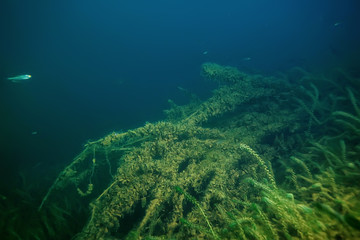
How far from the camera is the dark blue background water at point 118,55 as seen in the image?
1541cm

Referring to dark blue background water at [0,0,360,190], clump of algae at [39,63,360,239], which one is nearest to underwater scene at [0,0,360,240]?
clump of algae at [39,63,360,239]

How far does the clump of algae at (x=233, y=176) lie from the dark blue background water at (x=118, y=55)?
643cm

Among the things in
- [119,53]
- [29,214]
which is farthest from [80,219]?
[119,53]

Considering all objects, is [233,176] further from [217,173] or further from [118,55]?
[118,55]

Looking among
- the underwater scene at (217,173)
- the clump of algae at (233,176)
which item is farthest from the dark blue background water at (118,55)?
the clump of algae at (233,176)

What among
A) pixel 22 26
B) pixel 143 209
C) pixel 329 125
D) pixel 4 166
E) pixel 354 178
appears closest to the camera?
pixel 354 178

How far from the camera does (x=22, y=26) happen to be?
50.9 meters

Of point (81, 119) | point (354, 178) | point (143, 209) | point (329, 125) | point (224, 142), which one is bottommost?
point (354, 178)

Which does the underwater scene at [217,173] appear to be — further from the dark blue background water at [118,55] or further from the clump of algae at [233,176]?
the dark blue background water at [118,55]

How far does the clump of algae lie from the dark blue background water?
643cm

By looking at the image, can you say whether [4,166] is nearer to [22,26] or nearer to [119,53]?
[22,26]

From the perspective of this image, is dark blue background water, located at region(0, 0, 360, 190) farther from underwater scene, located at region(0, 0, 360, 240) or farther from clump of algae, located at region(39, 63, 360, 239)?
clump of algae, located at region(39, 63, 360, 239)

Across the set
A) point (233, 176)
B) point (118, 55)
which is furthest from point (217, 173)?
point (118, 55)

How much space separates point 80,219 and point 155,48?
9469 centimetres
